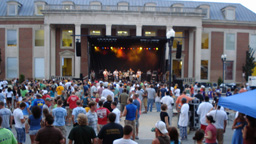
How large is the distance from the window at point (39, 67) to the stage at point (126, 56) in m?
6.97

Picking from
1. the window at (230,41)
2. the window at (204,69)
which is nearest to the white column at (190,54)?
the window at (204,69)

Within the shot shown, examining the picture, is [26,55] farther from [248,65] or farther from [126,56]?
[248,65]

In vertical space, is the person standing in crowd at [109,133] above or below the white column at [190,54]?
below

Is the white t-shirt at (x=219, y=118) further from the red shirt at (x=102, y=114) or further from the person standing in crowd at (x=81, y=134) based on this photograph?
the person standing in crowd at (x=81, y=134)

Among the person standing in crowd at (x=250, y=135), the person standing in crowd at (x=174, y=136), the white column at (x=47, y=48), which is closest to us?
the person standing in crowd at (x=174, y=136)

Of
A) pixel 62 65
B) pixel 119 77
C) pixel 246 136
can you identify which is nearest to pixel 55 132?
pixel 246 136

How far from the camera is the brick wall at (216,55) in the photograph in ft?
109

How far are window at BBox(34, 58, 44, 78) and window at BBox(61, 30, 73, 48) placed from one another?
3746mm

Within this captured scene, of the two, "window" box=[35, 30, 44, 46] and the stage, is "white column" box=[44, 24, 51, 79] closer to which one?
"window" box=[35, 30, 44, 46]

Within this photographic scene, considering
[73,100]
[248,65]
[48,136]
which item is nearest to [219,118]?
[48,136]

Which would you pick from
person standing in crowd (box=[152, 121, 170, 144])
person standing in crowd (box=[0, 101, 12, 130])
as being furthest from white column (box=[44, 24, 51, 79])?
person standing in crowd (box=[152, 121, 170, 144])

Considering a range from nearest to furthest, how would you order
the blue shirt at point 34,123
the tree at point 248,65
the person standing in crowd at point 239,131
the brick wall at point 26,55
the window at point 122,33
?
the person standing in crowd at point 239,131
the blue shirt at point 34,123
the brick wall at point 26,55
the tree at point 248,65
the window at point 122,33

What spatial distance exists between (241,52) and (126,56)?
633 inches

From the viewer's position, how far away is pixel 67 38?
1283 inches
